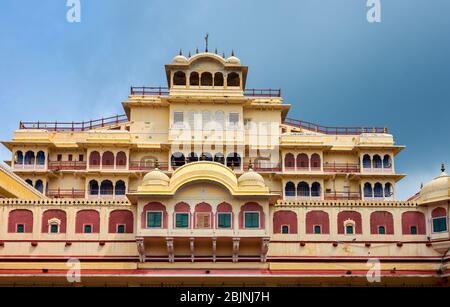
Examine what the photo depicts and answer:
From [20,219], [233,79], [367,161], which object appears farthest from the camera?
[233,79]

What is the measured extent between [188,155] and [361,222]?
20.5m

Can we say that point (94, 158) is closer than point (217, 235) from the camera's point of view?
No

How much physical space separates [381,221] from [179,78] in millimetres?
26876

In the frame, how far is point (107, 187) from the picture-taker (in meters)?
59.9

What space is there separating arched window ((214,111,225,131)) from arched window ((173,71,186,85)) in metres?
5.17

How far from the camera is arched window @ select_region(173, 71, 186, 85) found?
6328cm

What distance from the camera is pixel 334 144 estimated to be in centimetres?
6269

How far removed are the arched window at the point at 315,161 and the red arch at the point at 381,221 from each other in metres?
17.0

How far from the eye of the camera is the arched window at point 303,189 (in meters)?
60.3

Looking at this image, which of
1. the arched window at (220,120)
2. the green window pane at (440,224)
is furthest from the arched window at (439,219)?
the arched window at (220,120)

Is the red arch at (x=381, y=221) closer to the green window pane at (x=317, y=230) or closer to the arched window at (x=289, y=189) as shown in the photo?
the green window pane at (x=317, y=230)

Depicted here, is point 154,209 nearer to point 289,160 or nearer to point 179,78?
point 289,160

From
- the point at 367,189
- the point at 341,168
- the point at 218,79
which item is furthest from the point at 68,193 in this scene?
the point at 367,189
